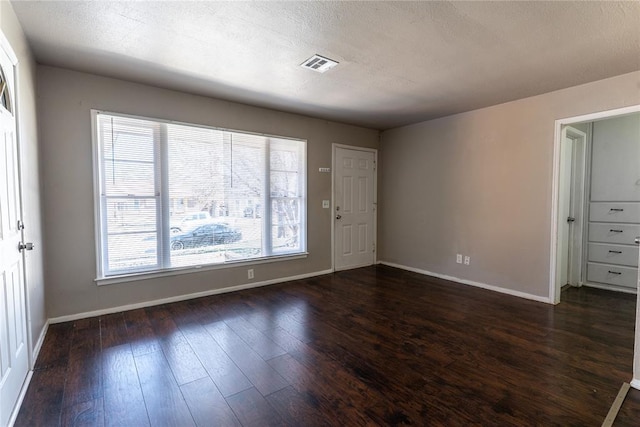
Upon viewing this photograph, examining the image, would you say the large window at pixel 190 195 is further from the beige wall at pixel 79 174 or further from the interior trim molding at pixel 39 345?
the interior trim molding at pixel 39 345

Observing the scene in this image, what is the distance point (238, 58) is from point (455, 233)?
3.65m

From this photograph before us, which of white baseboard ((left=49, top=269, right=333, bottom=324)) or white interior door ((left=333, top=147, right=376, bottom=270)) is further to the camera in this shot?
white interior door ((left=333, top=147, right=376, bottom=270))

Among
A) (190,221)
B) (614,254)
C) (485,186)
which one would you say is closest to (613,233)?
(614,254)

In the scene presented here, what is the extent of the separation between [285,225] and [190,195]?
141 centimetres

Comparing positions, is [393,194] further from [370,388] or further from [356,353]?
[370,388]

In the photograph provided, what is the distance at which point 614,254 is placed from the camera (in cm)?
398

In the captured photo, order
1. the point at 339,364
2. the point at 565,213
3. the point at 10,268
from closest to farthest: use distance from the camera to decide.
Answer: the point at 10,268
the point at 339,364
the point at 565,213

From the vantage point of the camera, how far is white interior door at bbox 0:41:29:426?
63.9 inches

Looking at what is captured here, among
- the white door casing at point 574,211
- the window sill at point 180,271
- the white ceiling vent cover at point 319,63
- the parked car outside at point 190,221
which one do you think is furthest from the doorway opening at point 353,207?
the white door casing at point 574,211

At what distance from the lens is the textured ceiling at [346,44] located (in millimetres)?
1957

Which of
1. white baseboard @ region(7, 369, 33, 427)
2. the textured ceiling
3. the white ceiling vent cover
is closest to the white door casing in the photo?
the textured ceiling

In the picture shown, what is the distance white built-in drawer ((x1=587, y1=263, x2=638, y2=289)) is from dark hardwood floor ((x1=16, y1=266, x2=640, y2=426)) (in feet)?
1.92

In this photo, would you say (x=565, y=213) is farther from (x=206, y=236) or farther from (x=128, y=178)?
(x=128, y=178)

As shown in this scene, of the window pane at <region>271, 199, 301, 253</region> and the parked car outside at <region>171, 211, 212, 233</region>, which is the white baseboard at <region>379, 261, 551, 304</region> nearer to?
the window pane at <region>271, 199, 301, 253</region>
